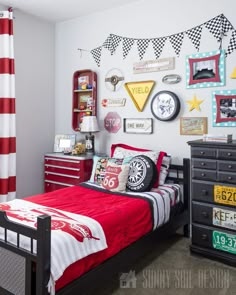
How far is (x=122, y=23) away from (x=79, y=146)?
5.21 feet

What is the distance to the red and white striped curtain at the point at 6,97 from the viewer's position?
329 centimetres

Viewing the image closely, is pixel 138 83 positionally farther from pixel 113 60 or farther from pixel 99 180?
pixel 99 180

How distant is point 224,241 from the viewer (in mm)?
2477

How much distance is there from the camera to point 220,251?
251 cm

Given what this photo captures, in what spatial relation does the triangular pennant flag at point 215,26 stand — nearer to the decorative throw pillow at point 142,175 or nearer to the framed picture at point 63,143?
the decorative throw pillow at point 142,175

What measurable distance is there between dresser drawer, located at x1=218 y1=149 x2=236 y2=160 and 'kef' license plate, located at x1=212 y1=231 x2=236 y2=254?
0.66m

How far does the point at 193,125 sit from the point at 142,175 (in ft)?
2.67

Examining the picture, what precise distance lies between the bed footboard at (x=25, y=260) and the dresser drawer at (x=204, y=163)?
1.56 meters

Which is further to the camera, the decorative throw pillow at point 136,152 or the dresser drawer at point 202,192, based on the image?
the decorative throw pillow at point 136,152

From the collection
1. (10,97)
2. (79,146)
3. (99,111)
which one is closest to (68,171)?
(79,146)

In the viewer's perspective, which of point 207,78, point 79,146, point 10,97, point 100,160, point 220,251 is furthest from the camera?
point 79,146

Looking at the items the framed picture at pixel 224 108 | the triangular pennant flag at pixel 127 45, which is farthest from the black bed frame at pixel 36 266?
the triangular pennant flag at pixel 127 45

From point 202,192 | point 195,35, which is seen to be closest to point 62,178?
point 202,192

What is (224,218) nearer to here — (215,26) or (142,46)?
(215,26)
